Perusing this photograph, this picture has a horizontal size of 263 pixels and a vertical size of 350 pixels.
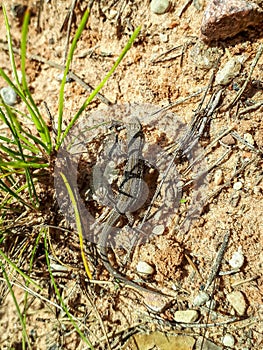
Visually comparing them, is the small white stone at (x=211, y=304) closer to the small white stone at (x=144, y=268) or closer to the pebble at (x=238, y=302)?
the pebble at (x=238, y=302)

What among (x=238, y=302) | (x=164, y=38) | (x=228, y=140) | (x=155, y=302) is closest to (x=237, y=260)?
(x=238, y=302)

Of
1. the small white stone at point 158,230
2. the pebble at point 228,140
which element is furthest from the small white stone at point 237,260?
the pebble at point 228,140

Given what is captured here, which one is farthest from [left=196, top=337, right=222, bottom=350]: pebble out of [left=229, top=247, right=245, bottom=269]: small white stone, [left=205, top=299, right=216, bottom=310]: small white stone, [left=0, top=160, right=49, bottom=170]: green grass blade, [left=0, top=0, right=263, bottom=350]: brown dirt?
[left=0, top=160, right=49, bottom=170]: green grass blade

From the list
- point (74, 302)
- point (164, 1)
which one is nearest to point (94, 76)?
point (164, 1)

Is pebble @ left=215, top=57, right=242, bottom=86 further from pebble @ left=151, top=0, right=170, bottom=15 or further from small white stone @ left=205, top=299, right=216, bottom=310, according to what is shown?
small white stone @ left=205, top=299, right=216, bottom=310

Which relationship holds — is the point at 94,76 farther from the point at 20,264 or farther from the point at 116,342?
the point at 116,342

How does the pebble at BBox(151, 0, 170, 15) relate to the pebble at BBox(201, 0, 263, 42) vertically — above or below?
above
